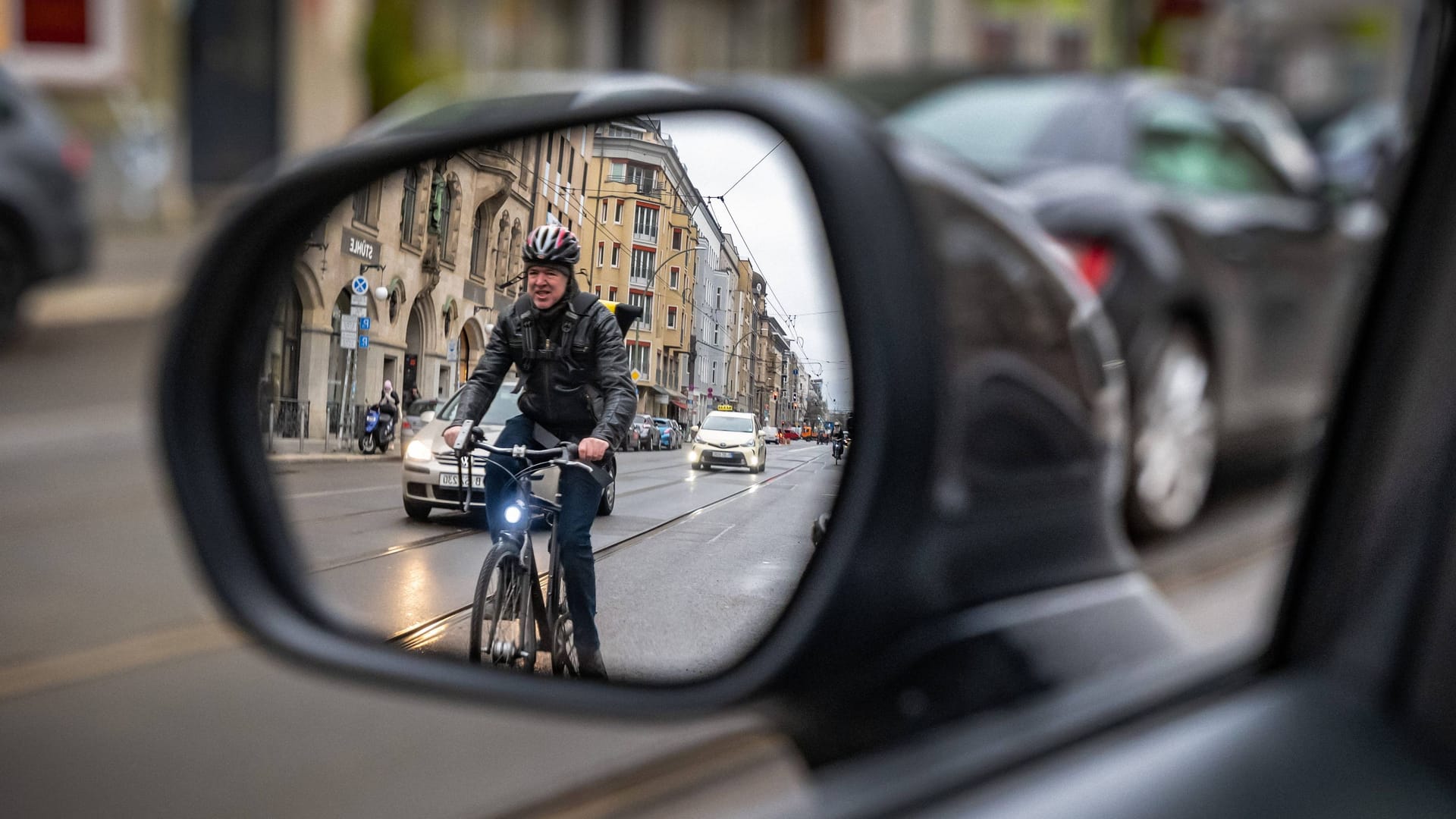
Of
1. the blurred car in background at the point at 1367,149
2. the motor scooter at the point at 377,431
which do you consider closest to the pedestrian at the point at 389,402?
the motor scooter at the point at 377,431

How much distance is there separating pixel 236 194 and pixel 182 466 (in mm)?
319

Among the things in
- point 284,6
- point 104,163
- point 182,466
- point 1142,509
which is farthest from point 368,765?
point 284,6

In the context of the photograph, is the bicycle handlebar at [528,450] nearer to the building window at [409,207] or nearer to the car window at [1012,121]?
the building window at [409,207]

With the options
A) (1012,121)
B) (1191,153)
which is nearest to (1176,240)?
(1191,153)

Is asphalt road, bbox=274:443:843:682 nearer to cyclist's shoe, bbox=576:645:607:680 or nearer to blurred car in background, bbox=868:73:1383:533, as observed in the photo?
cyclist's shoe, bbox=576:645:607:680

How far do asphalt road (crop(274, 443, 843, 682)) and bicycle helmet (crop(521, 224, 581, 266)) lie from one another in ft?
0.52

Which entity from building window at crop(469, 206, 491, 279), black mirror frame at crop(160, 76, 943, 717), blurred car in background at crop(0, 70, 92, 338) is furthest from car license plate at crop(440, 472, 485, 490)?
blurred car in background at crop(0, 70, 92, 338)

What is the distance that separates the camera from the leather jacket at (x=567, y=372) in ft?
3.17

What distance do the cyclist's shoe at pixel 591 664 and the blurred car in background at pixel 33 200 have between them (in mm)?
10022

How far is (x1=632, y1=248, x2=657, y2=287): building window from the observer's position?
995mm

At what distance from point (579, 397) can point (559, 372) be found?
3 centimetres

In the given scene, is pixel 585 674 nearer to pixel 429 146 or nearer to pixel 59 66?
pixel 429 146

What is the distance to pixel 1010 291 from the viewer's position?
2242 mm

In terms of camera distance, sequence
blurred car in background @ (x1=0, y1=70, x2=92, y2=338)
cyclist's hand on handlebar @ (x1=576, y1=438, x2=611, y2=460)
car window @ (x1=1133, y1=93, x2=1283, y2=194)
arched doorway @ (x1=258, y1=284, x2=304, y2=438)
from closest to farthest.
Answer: cyclist's hand on handlebar @ (x1=576, y1=438, x2=611, y2=460) < arched doorway @ (x1=258, y1=284, x2=304, y2=438) < car window @ (x1=1133, y1=93, x2=1283, y2=194) < blurred car in background @ (x1=0, y1=70, x2=92, y2=338)
